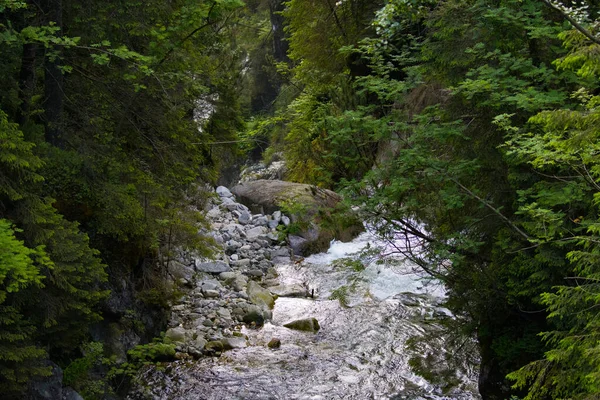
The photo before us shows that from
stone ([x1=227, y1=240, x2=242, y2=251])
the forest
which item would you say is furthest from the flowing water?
stone ([x1=227, y1=240, x2=242, y2=251])

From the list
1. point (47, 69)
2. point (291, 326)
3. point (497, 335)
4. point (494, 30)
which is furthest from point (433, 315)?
point (47, 69)

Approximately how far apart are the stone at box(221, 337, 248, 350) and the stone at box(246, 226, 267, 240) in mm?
5420

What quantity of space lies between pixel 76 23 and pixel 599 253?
237 inches

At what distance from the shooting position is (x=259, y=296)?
10.3m

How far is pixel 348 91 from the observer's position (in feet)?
41.3

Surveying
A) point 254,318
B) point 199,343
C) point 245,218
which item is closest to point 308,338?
point 254,318

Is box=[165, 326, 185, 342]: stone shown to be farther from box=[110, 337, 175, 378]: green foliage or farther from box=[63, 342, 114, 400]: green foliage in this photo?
box=[63, 342, 114, 400]: green foliage

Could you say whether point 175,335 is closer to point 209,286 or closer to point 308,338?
point 308,338

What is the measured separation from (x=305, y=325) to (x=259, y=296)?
1495mm

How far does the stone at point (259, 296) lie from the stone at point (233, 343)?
1.44m

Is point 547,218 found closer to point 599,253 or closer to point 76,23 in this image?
point 599,253

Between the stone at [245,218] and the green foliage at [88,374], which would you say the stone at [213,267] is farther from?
the green foliage at [88,374]

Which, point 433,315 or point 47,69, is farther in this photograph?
point 433,315

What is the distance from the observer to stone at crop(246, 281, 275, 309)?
33.1 ft
